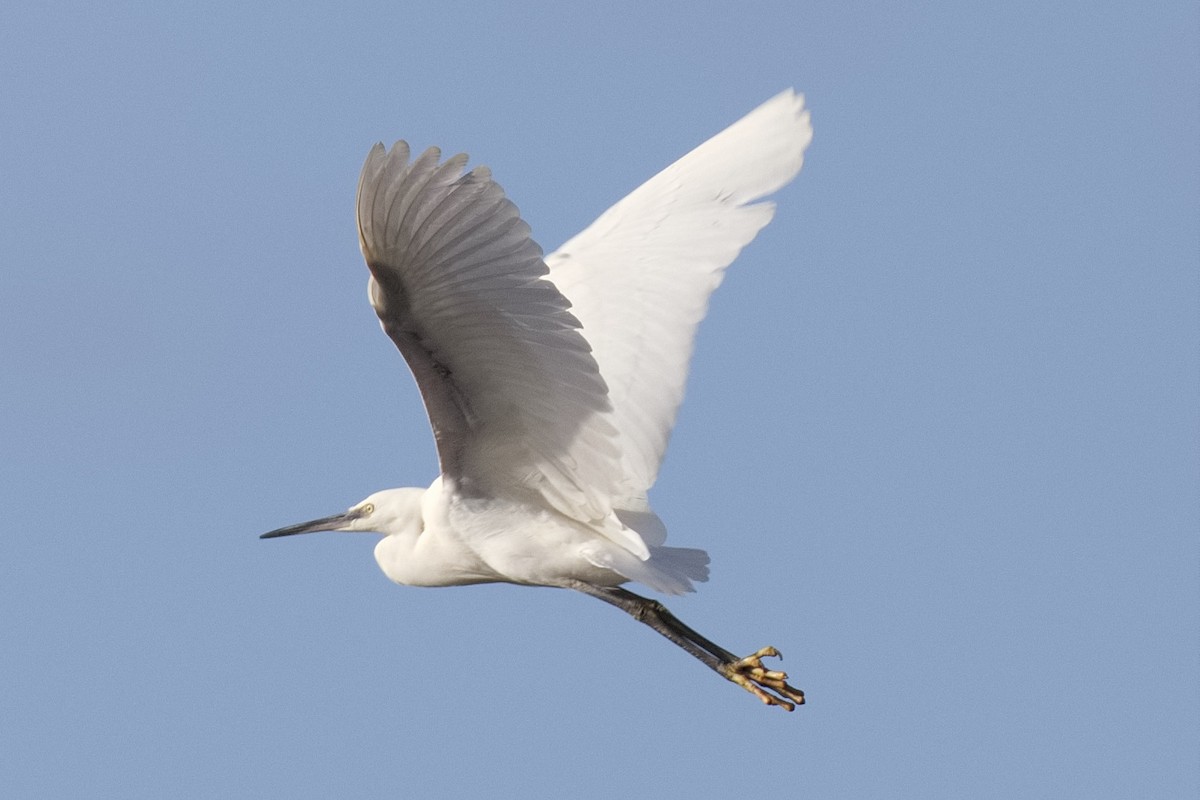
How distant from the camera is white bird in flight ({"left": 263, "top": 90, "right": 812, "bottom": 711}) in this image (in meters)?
6.20

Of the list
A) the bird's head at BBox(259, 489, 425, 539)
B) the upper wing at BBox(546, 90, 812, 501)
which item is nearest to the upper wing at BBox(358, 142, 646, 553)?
the upper wing at BBox(546, 90, 812, 501)

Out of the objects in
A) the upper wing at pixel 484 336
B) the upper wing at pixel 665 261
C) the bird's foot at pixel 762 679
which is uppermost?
the upper wing at pixel 665 261

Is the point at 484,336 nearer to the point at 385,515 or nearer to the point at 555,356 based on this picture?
the point at 555,356

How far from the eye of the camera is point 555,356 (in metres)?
6.79

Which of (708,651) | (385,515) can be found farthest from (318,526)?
(708,651)

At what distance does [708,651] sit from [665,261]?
2.05m

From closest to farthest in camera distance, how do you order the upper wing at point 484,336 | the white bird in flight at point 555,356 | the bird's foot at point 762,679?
1. the upper wing at point 484,336
2. the white bird in flight at point 555,356
3. the bird's foot at point 762,679

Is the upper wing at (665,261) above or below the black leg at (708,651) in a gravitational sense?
above

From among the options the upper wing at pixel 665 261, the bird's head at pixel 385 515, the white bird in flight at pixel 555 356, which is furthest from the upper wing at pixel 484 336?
the bird's head at pixel 385 515

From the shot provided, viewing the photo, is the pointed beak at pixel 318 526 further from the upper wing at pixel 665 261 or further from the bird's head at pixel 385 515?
the upper wing at pixel 665 261

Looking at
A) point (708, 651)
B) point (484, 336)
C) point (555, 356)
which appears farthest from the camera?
point (708, 651)

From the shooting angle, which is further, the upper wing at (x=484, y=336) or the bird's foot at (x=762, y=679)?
the bird's foot at (x=762, y=679)

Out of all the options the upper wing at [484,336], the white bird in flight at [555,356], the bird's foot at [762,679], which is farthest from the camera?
the bird's foot at [762,679]

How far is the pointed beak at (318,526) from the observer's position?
9250mm
